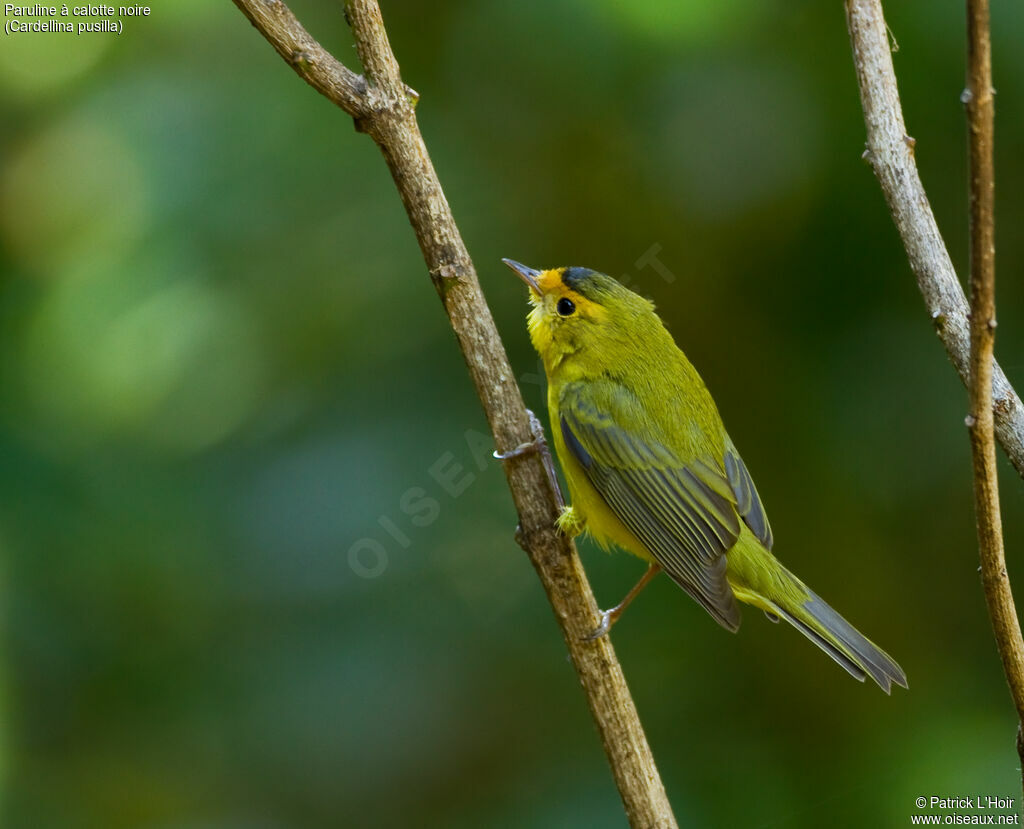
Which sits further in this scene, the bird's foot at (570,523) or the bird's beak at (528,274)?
the bird's beak at (528,274)

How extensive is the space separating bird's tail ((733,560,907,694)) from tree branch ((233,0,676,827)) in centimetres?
77

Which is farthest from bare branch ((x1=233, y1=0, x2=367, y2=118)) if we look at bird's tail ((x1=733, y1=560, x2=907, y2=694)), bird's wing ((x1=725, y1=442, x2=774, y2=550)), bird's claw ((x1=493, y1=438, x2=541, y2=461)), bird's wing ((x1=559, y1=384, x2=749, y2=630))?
bird's tail ((x1=733, y1=560, x2=907, y2=694))

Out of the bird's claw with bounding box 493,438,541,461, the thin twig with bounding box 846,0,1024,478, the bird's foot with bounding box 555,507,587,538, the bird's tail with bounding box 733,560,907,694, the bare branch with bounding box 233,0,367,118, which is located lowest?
the bird's tail with bounding box 733,560,907,694

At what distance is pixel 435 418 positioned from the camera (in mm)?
3035

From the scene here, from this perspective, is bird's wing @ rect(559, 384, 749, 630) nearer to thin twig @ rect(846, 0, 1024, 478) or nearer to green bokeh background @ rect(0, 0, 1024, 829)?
green bokeh background @ rect(0, 0, 1024, 829)

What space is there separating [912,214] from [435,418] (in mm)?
1525

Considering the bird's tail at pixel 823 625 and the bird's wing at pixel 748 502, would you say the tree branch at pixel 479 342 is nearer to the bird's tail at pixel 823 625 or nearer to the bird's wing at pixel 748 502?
the bird's tail at pixel 823 625

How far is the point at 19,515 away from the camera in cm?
286

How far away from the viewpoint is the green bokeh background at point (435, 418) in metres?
A: 2.93

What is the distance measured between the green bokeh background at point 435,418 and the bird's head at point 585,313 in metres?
0.21

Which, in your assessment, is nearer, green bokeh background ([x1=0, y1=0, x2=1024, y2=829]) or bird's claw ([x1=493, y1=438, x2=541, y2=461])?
bird's claw ([x1=493, y1=438, x2=541, y2=461])

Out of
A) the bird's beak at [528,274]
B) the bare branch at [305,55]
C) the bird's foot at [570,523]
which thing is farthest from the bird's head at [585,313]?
the bare branch at [305,55]

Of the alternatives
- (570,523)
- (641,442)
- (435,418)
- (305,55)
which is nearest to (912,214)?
(570,523)

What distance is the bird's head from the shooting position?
10.2 ft
